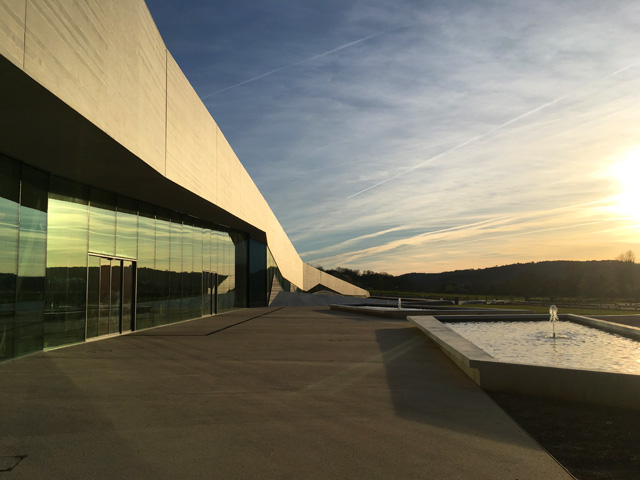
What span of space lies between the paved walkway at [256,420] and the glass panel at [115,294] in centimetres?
384

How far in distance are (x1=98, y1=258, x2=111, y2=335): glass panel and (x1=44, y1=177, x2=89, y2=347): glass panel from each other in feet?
2.74

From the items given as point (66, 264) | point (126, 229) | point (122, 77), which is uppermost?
point (122, 77)

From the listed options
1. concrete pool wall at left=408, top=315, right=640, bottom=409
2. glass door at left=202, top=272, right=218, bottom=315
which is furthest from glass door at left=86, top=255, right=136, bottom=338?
concrete pool wall at left=408, top=315, right=640, bottom=409

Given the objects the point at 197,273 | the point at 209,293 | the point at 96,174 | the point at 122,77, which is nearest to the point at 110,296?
the point at 96,174

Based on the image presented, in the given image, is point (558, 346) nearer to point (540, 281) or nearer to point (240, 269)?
point (240, 269)

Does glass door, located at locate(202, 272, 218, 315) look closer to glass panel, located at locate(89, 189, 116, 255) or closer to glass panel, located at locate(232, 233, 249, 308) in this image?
glass panel, located at locate(232, 233, 249, 308)

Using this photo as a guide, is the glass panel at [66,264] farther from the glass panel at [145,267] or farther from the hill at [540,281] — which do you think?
the hill at [540,281]

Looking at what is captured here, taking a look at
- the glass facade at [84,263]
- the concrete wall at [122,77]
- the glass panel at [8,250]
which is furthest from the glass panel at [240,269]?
the glass panel at [8,250]

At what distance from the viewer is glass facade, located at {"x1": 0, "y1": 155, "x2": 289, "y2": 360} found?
31.0 ft

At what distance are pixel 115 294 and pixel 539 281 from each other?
97.3m

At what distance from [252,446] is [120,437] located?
1313mm

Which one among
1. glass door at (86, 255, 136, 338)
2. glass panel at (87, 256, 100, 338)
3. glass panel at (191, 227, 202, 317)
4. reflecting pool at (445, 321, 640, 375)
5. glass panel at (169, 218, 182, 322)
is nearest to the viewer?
reflecting pool at (445, 321, 640, 375)

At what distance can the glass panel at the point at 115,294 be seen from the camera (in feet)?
44.1

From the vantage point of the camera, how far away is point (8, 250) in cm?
916
